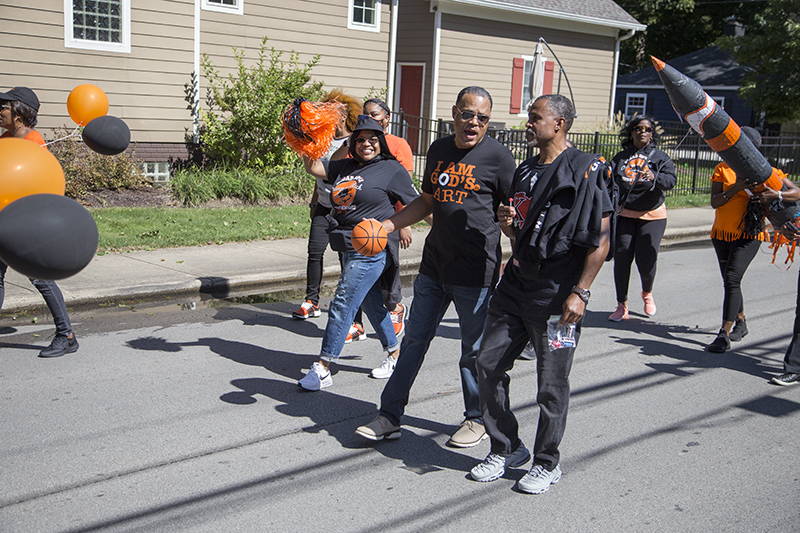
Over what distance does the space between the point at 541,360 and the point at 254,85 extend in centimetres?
1151

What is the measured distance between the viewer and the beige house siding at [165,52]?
40.1 feet

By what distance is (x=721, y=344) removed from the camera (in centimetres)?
659

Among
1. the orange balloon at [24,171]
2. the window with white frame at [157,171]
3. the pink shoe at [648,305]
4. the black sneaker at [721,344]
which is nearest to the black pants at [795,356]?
the black sneaker at [721,344]

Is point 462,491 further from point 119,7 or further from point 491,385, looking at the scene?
point 119,7

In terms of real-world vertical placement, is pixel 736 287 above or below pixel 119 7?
below

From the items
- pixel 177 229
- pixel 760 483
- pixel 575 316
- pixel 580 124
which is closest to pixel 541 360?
pixel 575 316

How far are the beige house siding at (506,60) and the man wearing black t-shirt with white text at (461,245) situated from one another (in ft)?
51.4

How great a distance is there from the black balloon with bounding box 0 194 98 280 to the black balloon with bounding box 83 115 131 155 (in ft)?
6.40

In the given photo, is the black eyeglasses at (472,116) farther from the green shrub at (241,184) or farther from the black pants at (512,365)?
the green shrub at (241,184)

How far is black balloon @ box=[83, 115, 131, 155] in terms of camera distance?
4.91 m

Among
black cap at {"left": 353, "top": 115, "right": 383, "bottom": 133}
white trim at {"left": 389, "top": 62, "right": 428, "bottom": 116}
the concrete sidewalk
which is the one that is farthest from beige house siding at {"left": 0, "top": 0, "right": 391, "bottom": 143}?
black cap at {"left": 353, "top": 115, "right": 383, "bottom": 133}

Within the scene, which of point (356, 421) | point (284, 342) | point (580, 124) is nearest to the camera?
point (356, 421)

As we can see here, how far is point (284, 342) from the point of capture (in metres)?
6.47

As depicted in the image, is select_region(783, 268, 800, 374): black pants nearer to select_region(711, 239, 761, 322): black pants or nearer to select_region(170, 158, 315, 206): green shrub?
select_region(711, 239, 761, 322): black pants
